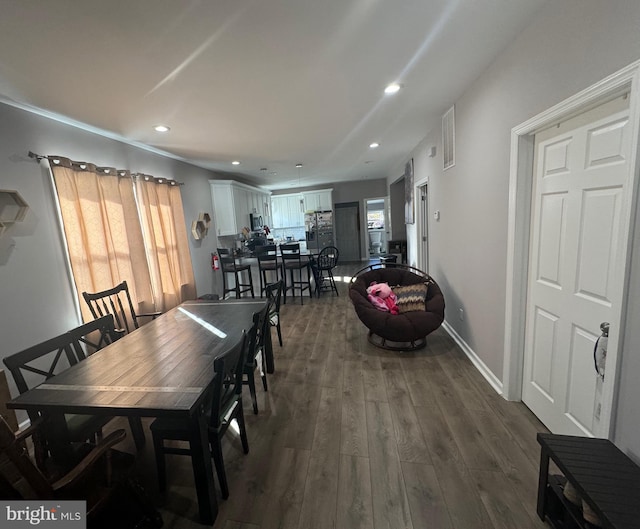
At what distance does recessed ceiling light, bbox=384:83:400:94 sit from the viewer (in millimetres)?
2363

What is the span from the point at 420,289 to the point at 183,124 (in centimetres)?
324

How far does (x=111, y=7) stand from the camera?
1.34 meters

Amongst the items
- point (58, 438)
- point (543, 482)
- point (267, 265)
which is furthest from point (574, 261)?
point (267, 265)

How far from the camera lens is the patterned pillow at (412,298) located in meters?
3.28

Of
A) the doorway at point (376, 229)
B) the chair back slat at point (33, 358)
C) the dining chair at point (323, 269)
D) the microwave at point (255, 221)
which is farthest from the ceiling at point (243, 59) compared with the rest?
the doorway at point (376, 229)

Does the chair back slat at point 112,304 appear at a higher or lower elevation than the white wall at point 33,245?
lower

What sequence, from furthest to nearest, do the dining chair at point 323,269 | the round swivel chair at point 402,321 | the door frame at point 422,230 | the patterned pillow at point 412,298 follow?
the dining chair at point 323,269
the door frame at point 422,230
the patterned pillow at point 412,298
the round swivel chair at point 402,321

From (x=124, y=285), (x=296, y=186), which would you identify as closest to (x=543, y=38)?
(x=124, y=285)

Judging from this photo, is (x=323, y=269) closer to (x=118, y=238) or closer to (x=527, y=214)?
(x=118, y=238)

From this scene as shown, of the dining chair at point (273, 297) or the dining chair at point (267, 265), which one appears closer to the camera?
the dining chair at point (273, 297)

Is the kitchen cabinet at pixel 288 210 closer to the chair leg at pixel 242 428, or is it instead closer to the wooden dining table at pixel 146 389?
the wooden dining table at pixel 146 389

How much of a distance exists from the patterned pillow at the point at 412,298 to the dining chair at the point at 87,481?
2779 mm

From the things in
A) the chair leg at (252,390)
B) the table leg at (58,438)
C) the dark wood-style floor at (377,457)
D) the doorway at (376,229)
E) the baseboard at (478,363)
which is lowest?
the dark wood-style floor at (377,457)

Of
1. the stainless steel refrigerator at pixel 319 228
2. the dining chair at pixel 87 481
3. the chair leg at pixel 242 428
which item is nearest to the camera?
the dining chair at pixel 87 481
